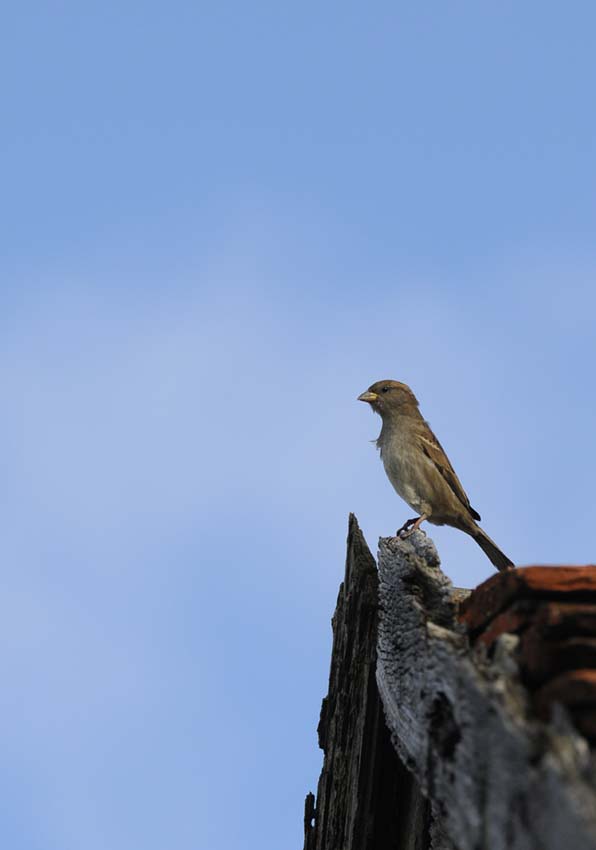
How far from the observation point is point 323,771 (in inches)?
210

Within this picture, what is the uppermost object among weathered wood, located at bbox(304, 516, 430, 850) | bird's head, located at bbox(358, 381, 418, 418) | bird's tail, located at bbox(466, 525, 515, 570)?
bird's head, located at bbox(358, 381, 418, 418)

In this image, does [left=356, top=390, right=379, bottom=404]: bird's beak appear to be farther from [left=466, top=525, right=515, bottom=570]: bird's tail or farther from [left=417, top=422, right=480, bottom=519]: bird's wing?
[left=466, top=525, right=515, bottom=570]: bird's tail

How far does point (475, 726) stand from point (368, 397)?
24.2ft

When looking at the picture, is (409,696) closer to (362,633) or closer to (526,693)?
(526,693)

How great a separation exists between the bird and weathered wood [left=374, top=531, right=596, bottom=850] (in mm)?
4916

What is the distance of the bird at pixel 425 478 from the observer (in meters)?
8.80

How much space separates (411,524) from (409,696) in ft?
17.8

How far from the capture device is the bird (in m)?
8.80

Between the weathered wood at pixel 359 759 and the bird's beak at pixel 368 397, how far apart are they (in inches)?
172

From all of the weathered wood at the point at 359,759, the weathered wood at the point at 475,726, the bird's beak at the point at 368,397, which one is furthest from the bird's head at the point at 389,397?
the weathered wood at the point at 475,726

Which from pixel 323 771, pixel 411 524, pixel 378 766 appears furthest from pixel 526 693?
pixel 411 524

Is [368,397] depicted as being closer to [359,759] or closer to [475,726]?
[359,759]

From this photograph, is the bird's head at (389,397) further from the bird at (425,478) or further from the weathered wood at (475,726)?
the weathered wood at (475,726)

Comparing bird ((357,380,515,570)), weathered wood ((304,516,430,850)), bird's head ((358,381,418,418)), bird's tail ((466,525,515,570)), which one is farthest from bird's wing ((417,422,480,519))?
weathered wood ((304,516,430,850))
